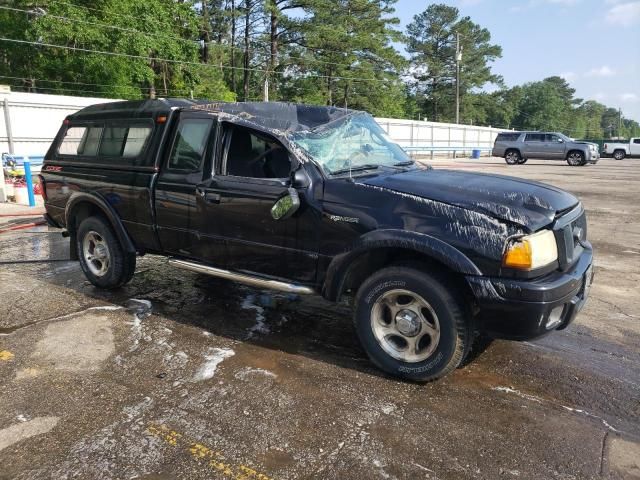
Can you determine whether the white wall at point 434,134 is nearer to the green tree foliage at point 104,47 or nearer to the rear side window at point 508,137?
the rear side window at point 508,137

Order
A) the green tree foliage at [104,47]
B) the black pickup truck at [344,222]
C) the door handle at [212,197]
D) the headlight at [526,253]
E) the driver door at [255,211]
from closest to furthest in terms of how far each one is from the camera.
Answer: the headlight at [526,253]
the black pickup truck at [344,222]
the driver door at [255,211]
the door handle at [212,197]
the green tree foliage at [104,47]

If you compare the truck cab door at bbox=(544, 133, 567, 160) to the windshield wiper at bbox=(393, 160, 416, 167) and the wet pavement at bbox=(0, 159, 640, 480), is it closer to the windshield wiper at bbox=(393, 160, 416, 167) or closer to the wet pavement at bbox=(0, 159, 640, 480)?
the wet pavement at bbox=(0, 159, 640, 480)

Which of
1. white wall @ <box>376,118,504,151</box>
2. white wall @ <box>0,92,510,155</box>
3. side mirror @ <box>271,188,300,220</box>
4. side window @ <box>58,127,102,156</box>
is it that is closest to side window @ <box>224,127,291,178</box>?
side mirror @ <box>271,188,300,220</box>

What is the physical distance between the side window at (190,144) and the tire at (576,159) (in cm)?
2870

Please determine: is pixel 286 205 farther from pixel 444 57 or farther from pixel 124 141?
pixel 444 57

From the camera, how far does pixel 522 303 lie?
10.0 feet

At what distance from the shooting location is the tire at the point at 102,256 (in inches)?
207

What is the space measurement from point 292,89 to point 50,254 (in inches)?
1722

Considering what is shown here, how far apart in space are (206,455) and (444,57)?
80.0 meters

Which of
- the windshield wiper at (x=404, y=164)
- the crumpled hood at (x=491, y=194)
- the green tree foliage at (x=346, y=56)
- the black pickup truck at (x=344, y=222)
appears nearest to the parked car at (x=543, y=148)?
the green tree foliage at (x=346, y=56)

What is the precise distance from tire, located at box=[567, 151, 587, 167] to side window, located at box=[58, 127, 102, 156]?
1130 inches

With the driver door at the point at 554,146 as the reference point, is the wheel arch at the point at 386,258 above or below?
below

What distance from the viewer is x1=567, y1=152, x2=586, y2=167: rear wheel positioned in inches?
1118

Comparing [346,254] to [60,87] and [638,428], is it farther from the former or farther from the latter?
[60,87]
